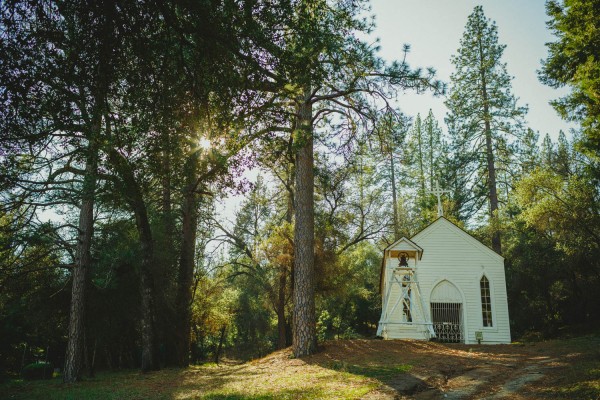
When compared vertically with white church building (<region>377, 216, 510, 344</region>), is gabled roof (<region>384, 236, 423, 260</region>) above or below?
above

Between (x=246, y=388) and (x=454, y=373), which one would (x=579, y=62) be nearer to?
(x=454, y=373)

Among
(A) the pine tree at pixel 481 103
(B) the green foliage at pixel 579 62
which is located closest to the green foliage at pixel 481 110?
(A) the pine tree at pixel 481 103

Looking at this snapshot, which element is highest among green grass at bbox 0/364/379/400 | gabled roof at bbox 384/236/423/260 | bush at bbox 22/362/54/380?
gabled roof at bbox 384/236/423/260

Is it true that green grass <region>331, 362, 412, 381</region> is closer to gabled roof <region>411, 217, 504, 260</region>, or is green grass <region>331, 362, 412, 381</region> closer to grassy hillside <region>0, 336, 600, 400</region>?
grassy hillside <region>0, 336, 600, 400</region>

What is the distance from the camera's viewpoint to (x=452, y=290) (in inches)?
814

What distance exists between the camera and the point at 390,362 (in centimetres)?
1022

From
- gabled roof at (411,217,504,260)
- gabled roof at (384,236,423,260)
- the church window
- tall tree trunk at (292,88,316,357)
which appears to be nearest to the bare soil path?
tall tree trunk at (292,88,316,357)

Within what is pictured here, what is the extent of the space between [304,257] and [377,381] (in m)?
5.34

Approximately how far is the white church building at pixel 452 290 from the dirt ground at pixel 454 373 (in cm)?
709

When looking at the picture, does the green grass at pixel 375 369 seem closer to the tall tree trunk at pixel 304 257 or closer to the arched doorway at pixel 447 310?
the tall tree trunk at pixel 304 257

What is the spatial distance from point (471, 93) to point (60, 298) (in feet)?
95.0

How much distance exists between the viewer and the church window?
20208mm

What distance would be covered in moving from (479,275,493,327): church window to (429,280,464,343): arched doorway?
1146mm

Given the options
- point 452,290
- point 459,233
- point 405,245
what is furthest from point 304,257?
point 459,233
